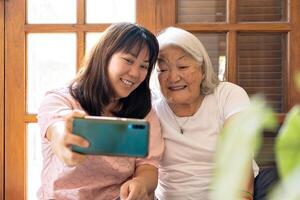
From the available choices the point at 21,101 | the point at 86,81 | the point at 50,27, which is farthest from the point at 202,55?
the point at 21,101

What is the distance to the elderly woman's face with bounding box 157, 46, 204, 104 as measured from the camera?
1.49m

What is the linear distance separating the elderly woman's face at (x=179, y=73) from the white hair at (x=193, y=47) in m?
0.02

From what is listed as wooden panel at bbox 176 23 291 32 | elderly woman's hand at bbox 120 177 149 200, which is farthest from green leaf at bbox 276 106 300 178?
wooden panel at bbox 176 23 291 32

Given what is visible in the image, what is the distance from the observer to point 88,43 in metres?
1.73

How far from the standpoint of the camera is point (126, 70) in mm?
1373

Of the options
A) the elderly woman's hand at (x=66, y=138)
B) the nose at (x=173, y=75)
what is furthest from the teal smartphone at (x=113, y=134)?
the nose at (x=173, y=75)

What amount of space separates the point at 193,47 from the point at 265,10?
393 millimetres

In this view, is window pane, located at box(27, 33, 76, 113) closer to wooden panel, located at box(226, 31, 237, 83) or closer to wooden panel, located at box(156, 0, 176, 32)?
wooden panel, located at box(156, 0, 176, 32)

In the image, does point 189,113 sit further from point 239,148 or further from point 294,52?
point 239,148

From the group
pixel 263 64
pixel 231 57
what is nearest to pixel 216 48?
pixel 231 57

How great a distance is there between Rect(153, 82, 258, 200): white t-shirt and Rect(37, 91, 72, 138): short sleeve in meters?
0.37

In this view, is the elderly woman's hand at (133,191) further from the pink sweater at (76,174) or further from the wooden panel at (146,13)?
the wooden panel at (146,13)

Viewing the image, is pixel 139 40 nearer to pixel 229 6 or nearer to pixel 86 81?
pixel 86 81

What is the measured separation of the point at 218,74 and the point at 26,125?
73 cm
